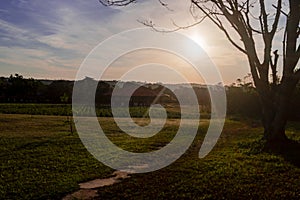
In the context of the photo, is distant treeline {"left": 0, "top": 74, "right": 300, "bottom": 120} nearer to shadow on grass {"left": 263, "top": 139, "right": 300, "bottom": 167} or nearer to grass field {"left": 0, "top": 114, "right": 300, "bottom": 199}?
shadow on grass {"left": 263, "top": 139, "right": 300, "bottom": 167}

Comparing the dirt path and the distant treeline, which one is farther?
the distant treeline

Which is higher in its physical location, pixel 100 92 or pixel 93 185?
pixel 100 92

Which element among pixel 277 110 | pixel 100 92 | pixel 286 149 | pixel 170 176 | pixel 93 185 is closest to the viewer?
pixel 93 185

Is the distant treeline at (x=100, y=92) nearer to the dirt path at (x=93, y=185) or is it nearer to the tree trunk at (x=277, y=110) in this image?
the tree trunk at (x=277, y=110)

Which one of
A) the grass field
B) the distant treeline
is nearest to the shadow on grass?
the grass field

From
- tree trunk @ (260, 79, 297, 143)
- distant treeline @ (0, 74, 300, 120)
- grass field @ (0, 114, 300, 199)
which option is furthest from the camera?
distant treeline @ (0, 74, 300, 120)

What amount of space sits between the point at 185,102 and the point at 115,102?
29.3ft

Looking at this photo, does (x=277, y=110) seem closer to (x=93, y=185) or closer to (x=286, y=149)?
(x=286, y=149)

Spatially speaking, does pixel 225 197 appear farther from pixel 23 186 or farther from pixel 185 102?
pixel 185 102

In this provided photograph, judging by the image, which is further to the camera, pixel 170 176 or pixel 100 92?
pixel 100 92

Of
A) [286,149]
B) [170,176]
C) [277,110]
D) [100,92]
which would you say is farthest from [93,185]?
[100,92]

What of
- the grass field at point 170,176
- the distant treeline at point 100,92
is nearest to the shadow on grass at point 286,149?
the grass field at point 170,176

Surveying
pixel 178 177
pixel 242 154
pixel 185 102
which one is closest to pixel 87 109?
pixel 185 102

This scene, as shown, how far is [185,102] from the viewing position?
47.8m
